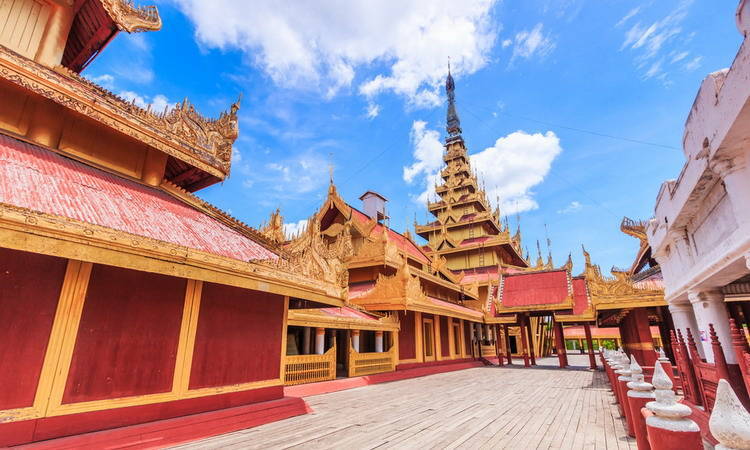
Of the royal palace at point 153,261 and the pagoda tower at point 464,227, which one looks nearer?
the royal palace at point 153,261

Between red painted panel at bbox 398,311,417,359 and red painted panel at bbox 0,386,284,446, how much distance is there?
8886mm

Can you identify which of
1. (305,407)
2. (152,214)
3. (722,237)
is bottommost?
(305,407)

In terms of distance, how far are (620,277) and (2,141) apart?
17.6 metres

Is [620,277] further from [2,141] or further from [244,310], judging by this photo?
[2,141]

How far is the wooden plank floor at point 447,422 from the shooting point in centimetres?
463

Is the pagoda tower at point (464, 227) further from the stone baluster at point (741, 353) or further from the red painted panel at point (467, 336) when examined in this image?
the stone baluster at point (741, 353)

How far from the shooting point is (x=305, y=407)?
6.54 metres

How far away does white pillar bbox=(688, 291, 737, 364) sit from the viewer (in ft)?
17.2

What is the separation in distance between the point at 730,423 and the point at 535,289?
18.5 metres

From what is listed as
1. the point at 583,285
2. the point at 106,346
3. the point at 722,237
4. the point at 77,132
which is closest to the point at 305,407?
the point at 106,346

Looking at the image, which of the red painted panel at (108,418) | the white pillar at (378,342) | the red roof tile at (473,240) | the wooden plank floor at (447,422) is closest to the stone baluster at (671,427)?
the wooden plank floor at (447,422)

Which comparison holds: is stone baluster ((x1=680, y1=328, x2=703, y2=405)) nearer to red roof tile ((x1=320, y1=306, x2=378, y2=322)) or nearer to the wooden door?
red roof tile ((x1=320, y1=306, x2=378, y2=322))

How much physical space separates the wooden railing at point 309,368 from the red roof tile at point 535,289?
11.4 metres

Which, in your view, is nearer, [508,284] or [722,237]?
[722,237]
